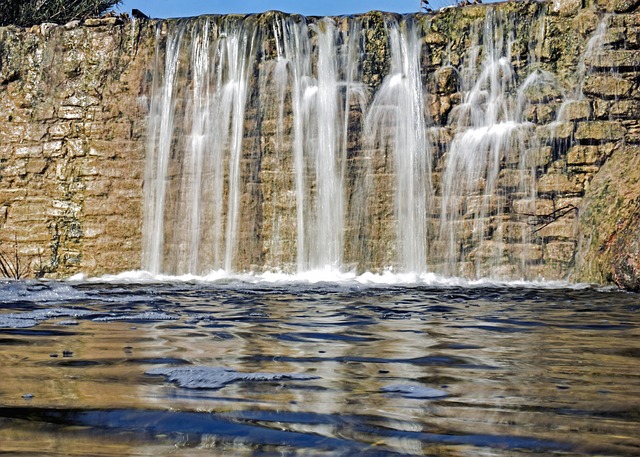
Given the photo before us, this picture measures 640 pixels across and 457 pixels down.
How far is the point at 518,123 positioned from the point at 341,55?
11.6ft

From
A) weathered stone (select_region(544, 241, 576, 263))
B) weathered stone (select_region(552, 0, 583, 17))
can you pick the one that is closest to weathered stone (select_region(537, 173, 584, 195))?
weathered stone (select_region(544, 241, 576, 263))

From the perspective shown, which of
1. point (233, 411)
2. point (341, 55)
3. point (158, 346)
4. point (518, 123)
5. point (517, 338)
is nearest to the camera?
point (233, 411)

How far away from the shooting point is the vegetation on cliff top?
74.3 feet

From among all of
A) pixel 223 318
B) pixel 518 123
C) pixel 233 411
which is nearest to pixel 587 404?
pixel 233 411

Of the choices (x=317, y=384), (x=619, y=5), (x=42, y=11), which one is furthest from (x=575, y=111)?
(x=42, y=11)

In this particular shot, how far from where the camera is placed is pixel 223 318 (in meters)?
6.13

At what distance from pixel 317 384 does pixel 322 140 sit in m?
12.5

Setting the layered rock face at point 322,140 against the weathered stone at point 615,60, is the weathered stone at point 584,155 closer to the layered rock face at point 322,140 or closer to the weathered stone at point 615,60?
the layered rock face at point 322,140

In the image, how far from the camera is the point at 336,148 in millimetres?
15328

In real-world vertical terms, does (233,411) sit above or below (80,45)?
below

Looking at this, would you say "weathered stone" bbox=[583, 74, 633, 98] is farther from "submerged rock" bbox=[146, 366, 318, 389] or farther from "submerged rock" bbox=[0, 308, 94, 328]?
"submerged rock" bbox=[146, 366, 318, 389]

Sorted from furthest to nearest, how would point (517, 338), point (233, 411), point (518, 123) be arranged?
point (518, 123), point (517, 338), point (233, 411)

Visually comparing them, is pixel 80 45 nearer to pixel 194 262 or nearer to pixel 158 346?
pixel 194 262

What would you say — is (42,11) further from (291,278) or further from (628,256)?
(628,256)
